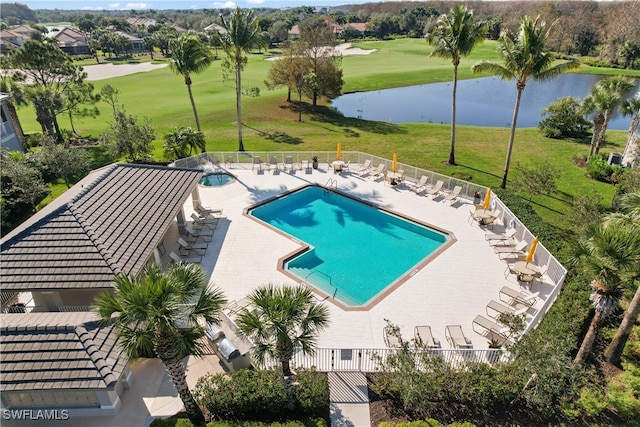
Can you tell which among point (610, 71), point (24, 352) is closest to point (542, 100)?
point (610, 71)

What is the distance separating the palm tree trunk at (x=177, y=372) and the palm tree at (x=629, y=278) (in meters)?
12.0

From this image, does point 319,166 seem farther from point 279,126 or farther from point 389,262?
point 279,126

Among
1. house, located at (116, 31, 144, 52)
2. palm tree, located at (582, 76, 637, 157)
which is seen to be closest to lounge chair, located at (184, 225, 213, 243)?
palm tree, located at (582, 76, 637, 157)

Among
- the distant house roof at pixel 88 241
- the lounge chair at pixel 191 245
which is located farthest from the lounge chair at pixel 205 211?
the distant house roof at pixel 88 241

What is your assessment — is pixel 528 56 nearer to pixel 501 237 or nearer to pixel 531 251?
pixel 501 237

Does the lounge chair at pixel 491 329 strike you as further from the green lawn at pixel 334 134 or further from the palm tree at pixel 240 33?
the palm tree at pixel 240 33

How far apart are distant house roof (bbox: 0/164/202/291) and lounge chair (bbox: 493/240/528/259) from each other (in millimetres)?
15208

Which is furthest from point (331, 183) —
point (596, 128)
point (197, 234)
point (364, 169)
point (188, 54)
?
point (596, 128)

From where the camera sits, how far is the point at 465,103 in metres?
60.0

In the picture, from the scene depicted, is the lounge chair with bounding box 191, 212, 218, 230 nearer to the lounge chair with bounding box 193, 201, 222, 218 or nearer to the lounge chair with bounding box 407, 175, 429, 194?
the lounge chair with bounding box 193, 201, 222, 218

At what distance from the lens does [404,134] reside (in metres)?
39.9

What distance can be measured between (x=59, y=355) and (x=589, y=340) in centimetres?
1532

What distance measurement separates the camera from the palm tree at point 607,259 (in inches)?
410

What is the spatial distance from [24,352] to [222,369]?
5450mm
